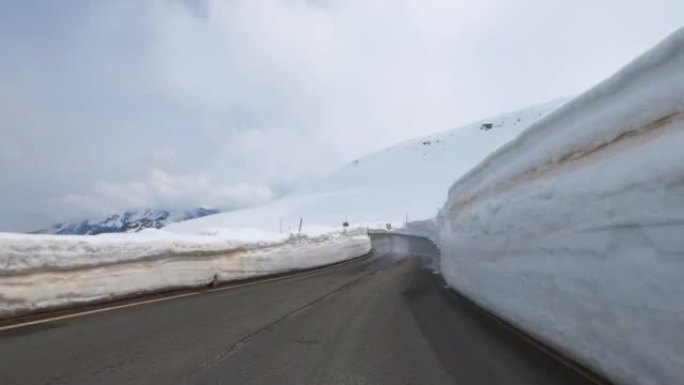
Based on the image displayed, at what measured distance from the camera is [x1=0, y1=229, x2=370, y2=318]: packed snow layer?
8.91 meters

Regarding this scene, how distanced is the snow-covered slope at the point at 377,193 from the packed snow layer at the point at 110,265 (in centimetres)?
8016

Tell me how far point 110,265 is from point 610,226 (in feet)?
29.9

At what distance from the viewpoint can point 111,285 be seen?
1105 centimetres

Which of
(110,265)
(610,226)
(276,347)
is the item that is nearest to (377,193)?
(110,265)

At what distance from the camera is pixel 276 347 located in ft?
22.8

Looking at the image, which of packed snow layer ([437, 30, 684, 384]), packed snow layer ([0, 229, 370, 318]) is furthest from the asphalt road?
packed snow layer ([0, 229, 370, 318])

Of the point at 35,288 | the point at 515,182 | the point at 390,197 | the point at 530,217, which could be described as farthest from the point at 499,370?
the point at 390,197

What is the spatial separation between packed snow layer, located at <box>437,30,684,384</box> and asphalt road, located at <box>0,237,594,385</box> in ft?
2.04

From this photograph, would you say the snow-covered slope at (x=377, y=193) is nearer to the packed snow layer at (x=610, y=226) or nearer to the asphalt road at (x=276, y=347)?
the asphalt road at (x=276, y=347)

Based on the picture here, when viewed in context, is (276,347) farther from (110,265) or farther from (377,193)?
(377,193)

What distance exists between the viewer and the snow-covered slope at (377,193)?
124 meters

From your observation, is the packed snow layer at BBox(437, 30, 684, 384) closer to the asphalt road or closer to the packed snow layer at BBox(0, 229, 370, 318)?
the asphalt road

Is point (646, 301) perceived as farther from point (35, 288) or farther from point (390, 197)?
point (390, 197)

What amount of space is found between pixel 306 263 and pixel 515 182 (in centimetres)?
1571
